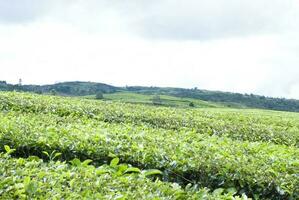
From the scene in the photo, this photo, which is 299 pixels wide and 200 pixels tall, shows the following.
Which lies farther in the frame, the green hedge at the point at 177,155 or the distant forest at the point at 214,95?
the distant forest at the point at 214,95

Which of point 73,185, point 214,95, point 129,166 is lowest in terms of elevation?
point 214,95

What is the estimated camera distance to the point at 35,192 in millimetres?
4324

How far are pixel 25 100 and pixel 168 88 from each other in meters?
153

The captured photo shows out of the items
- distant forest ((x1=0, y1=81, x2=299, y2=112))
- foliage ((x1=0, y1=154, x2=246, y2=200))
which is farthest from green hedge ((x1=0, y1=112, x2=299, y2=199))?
distant forest ((x1=0, y1=81, x2=299, y2=112))

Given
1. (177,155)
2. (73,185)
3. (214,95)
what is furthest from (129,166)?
(214,95)

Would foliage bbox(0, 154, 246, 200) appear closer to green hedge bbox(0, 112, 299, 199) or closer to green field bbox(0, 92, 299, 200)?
green field bbox(0, 92, 299, 200)

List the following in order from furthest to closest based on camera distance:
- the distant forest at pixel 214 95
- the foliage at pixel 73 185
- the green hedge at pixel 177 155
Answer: the distant forest at pixel 214 95 < the green hedge at pixel 177 155 < the foliage at pixel 73 185

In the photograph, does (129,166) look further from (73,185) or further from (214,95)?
(214,95)

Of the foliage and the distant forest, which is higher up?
the foliage

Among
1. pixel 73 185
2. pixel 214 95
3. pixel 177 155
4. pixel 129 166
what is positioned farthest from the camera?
pixel 214 95

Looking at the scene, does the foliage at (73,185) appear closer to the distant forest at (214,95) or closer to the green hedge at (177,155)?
the green hedge at (177,155)

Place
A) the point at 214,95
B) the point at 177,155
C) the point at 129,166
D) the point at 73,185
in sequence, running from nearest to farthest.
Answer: the point at 73,185
the point at 129,166
the point at 177,155
the point at 214,95

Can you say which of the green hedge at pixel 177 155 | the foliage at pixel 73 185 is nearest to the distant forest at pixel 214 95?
the green hedge at pixel 177 155

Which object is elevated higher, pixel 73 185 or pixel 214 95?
pixel 73 185
